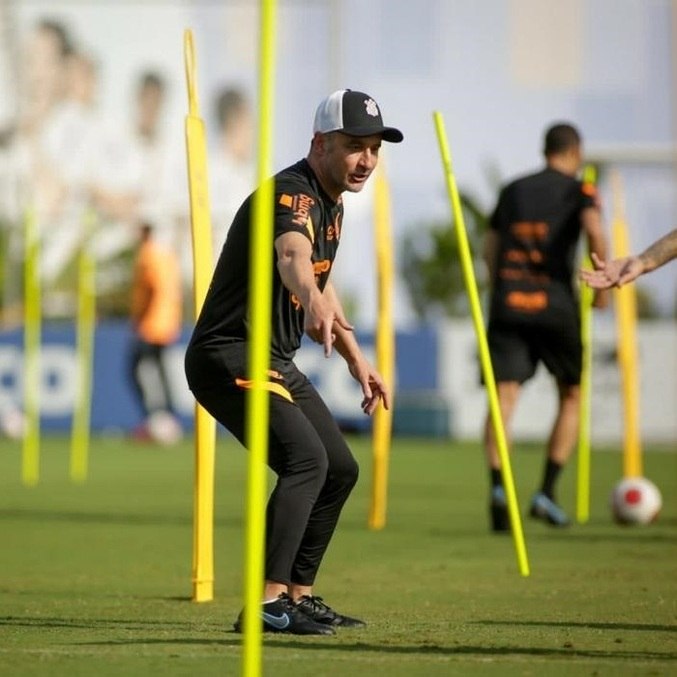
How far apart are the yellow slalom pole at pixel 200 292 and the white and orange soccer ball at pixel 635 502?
4.33m

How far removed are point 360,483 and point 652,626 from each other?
1011 centimetres

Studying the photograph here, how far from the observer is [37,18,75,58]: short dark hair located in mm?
55375

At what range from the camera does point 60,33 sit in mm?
56156

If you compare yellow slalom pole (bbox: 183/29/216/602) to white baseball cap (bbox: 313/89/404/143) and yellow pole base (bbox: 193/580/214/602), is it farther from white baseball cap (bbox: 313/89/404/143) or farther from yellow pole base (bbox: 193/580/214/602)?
white baseball cap (bbox: 313/89/404/143)

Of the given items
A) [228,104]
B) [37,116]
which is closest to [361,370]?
[228,104]

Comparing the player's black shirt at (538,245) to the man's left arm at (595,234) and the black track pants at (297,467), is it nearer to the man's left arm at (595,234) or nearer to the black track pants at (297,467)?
the man's left arm at (595,234)

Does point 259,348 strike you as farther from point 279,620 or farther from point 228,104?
point 228,104

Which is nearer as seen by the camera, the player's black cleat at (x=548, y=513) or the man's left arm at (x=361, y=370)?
the man's left arm at (x=361, y=370)

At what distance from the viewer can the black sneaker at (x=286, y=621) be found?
713 centimetres

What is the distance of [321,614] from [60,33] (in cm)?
5028

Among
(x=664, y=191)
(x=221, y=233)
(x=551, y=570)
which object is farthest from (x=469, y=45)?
(x=551, y=570)

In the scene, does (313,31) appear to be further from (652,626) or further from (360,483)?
(652,626)

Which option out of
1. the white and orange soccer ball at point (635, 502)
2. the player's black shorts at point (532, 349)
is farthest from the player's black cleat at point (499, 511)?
the white and orange soccer ball at point (635, 502)

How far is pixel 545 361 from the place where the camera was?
12391 millimetres
